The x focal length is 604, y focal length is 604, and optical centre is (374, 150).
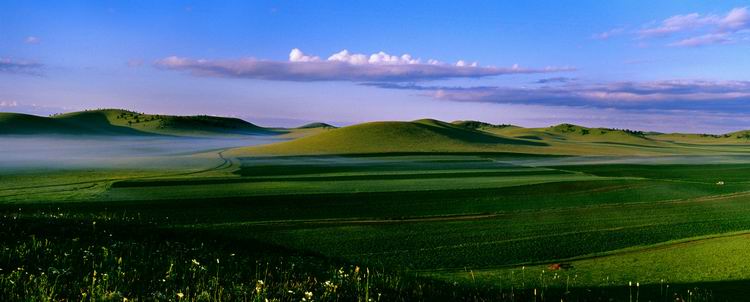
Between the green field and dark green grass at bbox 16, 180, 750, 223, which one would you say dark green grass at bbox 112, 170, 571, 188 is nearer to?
the green field

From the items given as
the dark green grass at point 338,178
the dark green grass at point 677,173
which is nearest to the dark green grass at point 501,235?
the dark green grass at point 338,178

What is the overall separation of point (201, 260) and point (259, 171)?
43.6m

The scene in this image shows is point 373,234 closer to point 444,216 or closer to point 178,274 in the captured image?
point 444,216

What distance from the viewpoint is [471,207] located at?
1307 inches

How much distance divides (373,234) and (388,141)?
79142 millimetres

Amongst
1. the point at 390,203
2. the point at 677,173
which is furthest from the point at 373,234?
the point at 677,173

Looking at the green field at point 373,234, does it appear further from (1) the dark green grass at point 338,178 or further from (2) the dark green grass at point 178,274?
(1) the dark green grass at point 338,178

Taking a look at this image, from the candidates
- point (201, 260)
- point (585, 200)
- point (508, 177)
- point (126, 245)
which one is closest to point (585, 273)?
point (201, 260)

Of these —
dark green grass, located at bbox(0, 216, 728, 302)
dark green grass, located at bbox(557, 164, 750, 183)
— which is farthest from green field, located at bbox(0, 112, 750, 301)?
dark green grass, located at bbox(557, 164, 750, 183)

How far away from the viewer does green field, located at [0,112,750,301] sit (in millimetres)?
11438

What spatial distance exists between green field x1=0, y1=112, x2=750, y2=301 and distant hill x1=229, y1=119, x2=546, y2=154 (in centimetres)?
3680

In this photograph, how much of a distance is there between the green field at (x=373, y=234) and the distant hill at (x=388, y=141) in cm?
3680

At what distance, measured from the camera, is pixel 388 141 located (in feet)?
342

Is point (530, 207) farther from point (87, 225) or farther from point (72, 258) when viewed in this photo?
point (72, 258)
